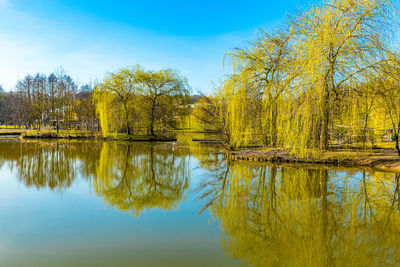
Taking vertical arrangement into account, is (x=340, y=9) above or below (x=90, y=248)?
above

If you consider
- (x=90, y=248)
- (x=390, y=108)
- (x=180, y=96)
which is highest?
(x=180, y=96)

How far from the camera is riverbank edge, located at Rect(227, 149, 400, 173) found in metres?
10.4

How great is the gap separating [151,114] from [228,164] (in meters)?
16.6

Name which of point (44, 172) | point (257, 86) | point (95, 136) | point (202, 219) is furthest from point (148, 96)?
point (202, 219)

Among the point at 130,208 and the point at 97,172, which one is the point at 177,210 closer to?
the point at 130,208

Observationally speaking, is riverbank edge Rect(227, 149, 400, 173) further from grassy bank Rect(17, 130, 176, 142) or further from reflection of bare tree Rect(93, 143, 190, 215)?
grassy bank Rect(17, 130, 176, 142)

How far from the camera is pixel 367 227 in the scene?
15.4 ft

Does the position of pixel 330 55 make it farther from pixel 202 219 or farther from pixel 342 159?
pixel 202 219

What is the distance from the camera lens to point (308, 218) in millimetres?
5039

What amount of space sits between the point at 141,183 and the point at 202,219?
3585 mm

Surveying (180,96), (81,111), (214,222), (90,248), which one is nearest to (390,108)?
(214,222)

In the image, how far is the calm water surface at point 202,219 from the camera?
12.2ft

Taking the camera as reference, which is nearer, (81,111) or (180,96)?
(180,96)

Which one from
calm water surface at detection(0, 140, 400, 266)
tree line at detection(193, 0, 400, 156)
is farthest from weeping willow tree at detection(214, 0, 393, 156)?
calm water surface at detection(0, 140, 400, 266)
